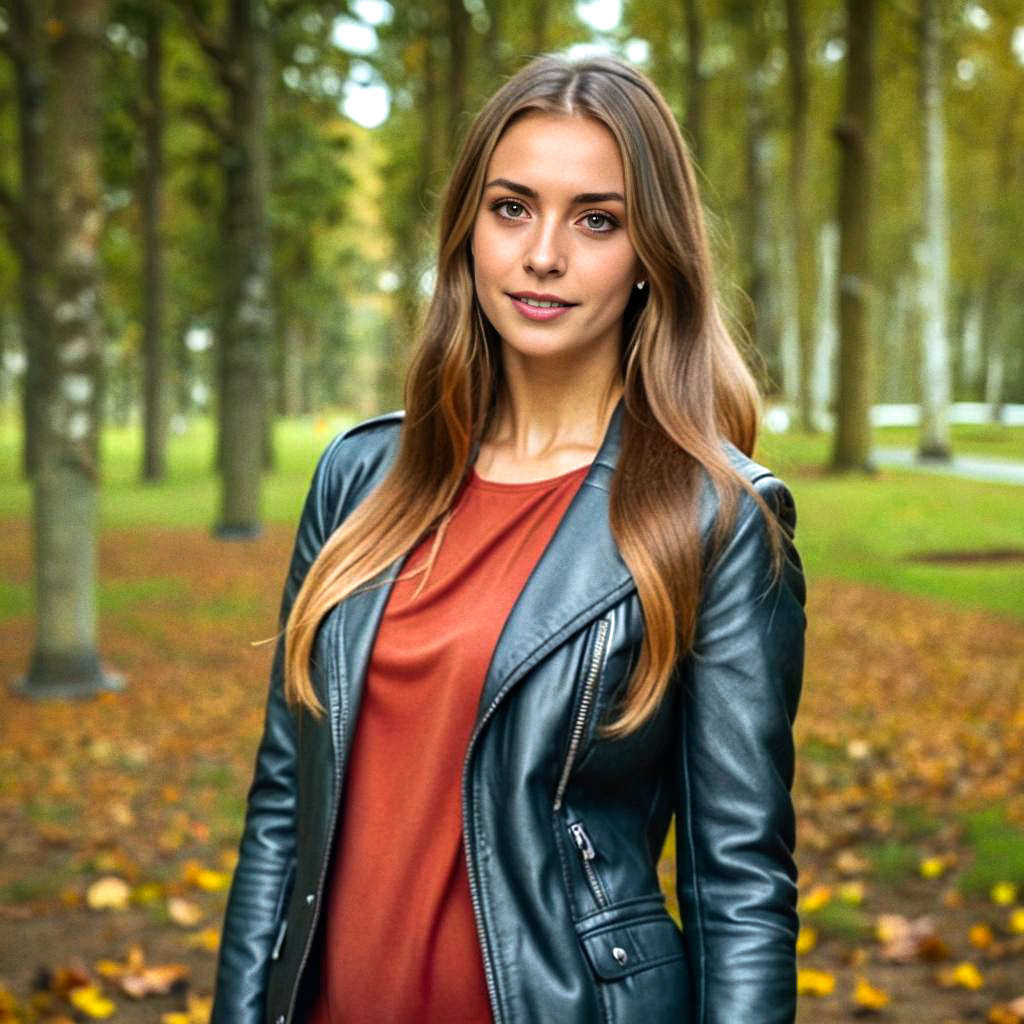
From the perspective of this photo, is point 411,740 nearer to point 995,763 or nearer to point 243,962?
point 243,962

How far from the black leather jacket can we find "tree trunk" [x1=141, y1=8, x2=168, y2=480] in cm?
2058

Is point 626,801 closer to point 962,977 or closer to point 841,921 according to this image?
point 962,977

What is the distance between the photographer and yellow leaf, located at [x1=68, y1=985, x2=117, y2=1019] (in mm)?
4730

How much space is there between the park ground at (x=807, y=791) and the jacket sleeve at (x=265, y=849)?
2.83 feet

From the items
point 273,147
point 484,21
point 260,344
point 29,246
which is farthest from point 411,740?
point 484,21

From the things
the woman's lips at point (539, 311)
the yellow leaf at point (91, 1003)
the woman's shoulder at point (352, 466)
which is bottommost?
the yellow leaf at point (91, 1003)

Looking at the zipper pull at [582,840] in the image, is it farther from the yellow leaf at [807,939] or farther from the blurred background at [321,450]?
the yellow leaf at [807,939]

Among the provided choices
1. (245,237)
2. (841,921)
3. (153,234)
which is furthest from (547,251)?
(153,234)

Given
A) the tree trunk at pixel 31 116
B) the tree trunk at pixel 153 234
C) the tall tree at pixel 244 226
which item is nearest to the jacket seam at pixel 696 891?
the tree trunk at pixel 31 116

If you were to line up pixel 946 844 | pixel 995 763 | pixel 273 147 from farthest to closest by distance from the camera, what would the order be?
pixel 273 147
pixel 995 763
pixel 946 844

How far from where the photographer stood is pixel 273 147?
76.4ft

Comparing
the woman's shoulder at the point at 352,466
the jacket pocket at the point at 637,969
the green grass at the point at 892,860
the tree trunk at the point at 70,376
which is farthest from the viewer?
the tree trunk at the point at 70,376

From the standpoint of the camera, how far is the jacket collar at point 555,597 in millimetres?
2105

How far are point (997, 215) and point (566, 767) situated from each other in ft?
127
